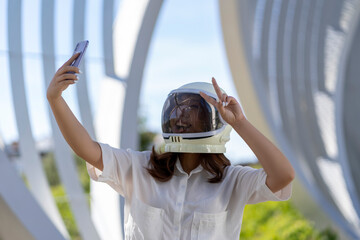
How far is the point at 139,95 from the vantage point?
5840 mm

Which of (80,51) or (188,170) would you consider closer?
(80,51)

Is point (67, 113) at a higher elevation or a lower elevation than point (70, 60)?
lower

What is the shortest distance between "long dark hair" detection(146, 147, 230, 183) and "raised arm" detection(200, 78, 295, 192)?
0.81ft

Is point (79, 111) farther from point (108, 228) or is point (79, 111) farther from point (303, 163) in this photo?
point (303, 163)

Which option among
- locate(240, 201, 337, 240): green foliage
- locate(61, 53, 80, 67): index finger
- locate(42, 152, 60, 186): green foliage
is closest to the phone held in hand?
locate(61, 53, 80, 67): index finger

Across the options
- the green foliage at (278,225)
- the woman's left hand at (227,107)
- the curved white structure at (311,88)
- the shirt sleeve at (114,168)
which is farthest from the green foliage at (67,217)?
the woman's left hand at (227,107)

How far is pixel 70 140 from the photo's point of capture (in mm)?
2123

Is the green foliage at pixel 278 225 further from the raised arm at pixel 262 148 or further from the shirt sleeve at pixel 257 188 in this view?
the raised arm at pixel 262 148

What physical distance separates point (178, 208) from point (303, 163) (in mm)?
9225

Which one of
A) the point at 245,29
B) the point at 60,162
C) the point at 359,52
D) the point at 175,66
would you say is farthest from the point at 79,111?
the point at 175,66

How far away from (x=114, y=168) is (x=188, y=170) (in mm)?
304

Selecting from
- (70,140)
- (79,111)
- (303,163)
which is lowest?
(303,163)

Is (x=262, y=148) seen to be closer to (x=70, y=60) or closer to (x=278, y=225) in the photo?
(x=70, y=60)

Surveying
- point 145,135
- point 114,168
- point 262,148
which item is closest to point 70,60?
point 114,168
